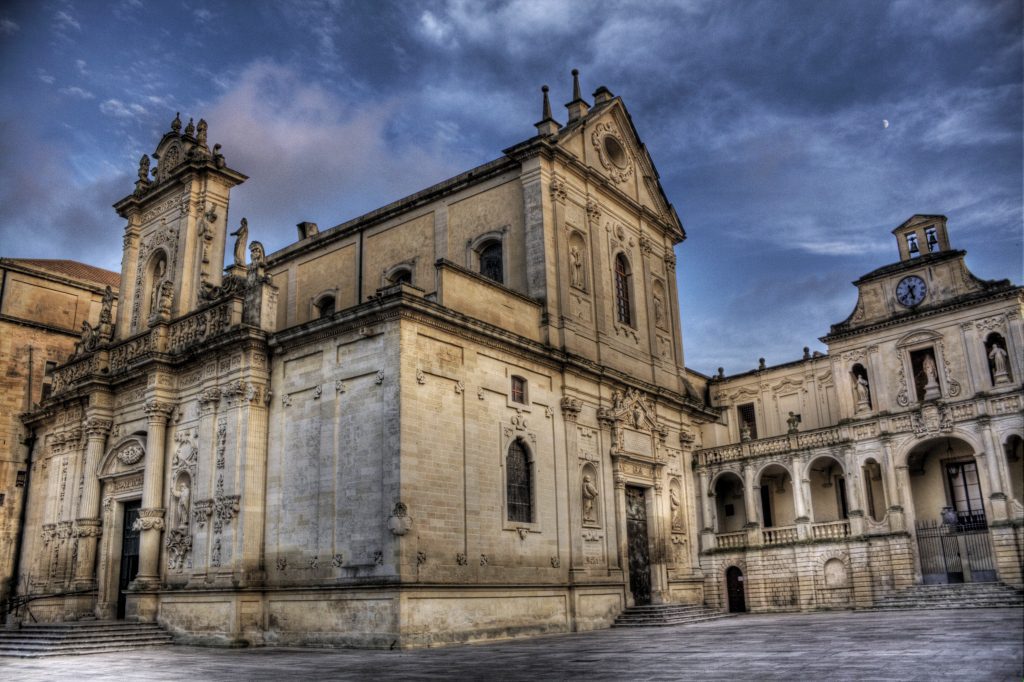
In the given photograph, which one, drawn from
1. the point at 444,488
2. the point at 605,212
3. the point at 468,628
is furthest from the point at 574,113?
the point at 468,628

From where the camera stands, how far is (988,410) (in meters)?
32.3

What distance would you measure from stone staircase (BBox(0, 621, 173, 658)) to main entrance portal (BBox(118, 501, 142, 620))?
2864mm

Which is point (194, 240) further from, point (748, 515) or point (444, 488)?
point (748, 515)

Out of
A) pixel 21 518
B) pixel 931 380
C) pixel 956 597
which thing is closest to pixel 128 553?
pixel 21 518

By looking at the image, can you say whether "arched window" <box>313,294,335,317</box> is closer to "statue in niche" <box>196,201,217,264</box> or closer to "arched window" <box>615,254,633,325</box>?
"statue in niche" <box>196,201,217,264</box>

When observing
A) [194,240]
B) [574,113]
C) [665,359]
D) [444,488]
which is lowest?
[444,488]

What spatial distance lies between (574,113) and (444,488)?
15973mm

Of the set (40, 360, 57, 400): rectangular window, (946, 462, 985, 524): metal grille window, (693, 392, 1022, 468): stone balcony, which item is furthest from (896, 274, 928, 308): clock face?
(40, 360, 57, 400): rectangular window

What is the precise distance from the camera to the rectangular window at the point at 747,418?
4259 centimetres

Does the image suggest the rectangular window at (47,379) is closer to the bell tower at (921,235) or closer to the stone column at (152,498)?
the stone column at (152,498)

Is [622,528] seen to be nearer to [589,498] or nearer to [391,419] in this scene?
[589,498]

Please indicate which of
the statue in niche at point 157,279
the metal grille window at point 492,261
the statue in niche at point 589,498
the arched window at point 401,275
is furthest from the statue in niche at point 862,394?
the statue in niche at point 157,279

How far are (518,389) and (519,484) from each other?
2716 millimetres

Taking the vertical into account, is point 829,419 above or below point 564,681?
above
